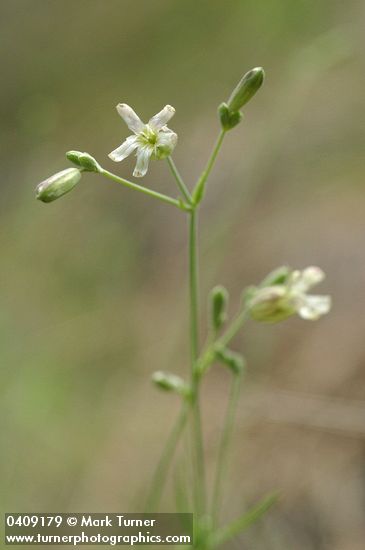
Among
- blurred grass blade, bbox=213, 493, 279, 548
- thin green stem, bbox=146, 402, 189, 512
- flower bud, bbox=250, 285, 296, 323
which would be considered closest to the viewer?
blurred grass blade, bbox=213, 493, 279, 548

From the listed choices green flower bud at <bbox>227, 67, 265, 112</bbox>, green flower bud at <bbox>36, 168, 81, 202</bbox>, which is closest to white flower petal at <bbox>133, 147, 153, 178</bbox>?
green flower bud at <bbox>36, 168, 81, 202</bbox>

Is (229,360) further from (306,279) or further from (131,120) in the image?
(131,120)

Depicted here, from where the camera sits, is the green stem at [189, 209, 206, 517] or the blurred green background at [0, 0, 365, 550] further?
the blurred green background at [0, 0, 365, 550]

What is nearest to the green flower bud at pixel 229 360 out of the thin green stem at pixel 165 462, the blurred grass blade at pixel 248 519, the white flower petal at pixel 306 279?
the thin green stem at pixel 165 462

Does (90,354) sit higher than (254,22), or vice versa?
(254,22)

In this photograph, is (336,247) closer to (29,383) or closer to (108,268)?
(108,268)

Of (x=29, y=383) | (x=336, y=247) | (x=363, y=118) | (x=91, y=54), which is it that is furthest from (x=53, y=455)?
(x=91, y=54)

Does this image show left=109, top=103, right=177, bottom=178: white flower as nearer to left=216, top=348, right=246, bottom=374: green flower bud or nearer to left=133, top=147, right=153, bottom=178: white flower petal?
left=133, top=147, right=153, bottom=178: white flower petal

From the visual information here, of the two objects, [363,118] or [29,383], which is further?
[363,118]

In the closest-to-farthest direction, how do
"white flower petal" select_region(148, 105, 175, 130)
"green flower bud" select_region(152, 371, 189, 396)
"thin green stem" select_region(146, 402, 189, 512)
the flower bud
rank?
"white flower petal" select_region(148, 105, 175, 130), the flower bud, "green flower bud" select_region(152, 371, 189, 396), "thin green stem" select_region(146, 402, 189, 512)
